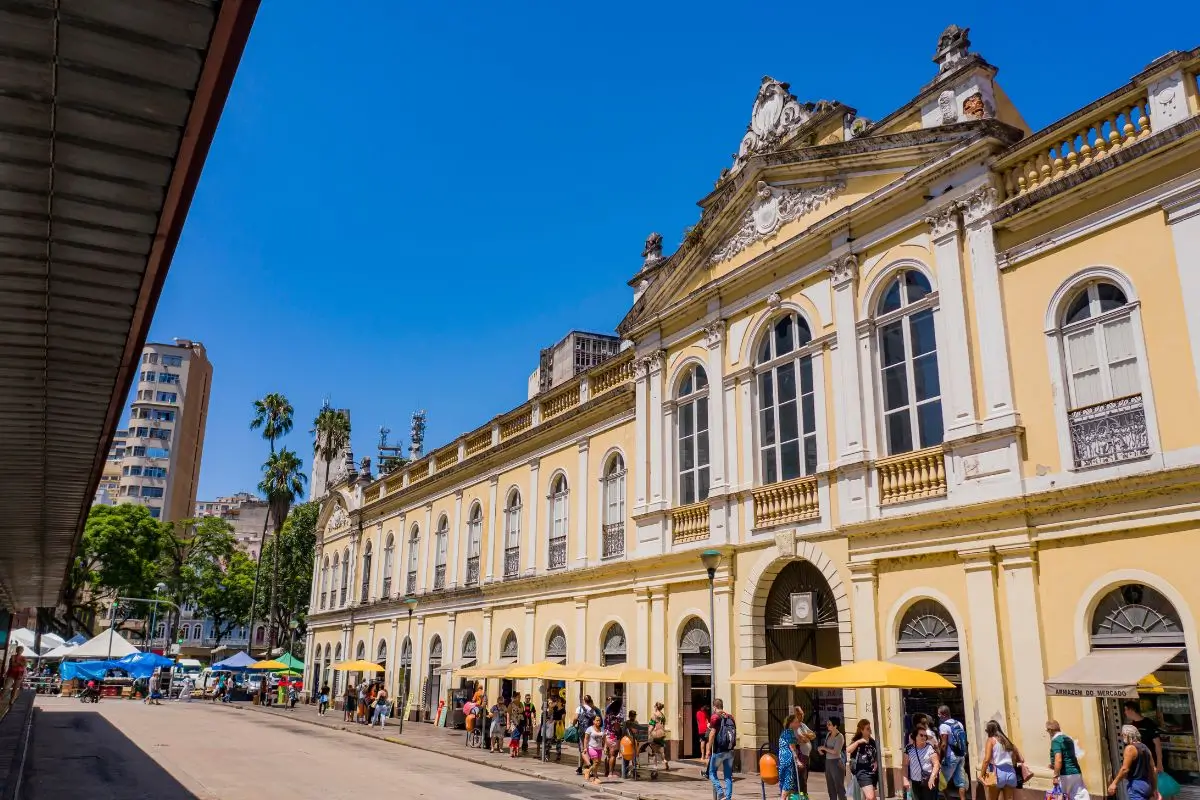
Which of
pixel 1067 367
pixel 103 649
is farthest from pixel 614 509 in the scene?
pixel 103 649

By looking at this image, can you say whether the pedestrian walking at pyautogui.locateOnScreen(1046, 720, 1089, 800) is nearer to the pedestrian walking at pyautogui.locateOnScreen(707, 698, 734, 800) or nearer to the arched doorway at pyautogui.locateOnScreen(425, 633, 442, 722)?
the pedestrian walking at pyautogui.locateOnScreen(707, 698, 734, 800)

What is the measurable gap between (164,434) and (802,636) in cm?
10250

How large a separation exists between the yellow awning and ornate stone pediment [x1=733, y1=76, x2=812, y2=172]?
1237 centimetres

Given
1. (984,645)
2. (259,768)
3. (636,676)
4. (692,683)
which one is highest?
(984,645)

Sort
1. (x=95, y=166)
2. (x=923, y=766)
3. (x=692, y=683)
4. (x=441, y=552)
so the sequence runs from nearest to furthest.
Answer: (x=95, y=166), (x=923, y=766), (x=692, y=683), (x=441, y=552)

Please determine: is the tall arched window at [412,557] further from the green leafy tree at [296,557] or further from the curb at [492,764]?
the green leafy tree at [296,557]

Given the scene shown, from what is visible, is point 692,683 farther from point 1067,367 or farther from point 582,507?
point 1067,367

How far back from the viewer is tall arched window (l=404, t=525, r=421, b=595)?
38.4 meters

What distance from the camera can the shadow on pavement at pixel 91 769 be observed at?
15219 mm

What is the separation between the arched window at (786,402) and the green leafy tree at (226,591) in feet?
205

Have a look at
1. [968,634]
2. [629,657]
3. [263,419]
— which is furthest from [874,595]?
[263,419]

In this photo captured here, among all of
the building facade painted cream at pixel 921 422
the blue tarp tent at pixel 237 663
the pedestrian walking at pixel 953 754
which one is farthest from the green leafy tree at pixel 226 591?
the pedestrian walking at pixel 953 754

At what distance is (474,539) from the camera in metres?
34.0

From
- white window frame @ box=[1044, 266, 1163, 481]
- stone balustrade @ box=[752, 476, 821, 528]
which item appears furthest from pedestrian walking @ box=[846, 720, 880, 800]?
stone balustrade @ box=[752, 476, 821, 528]
